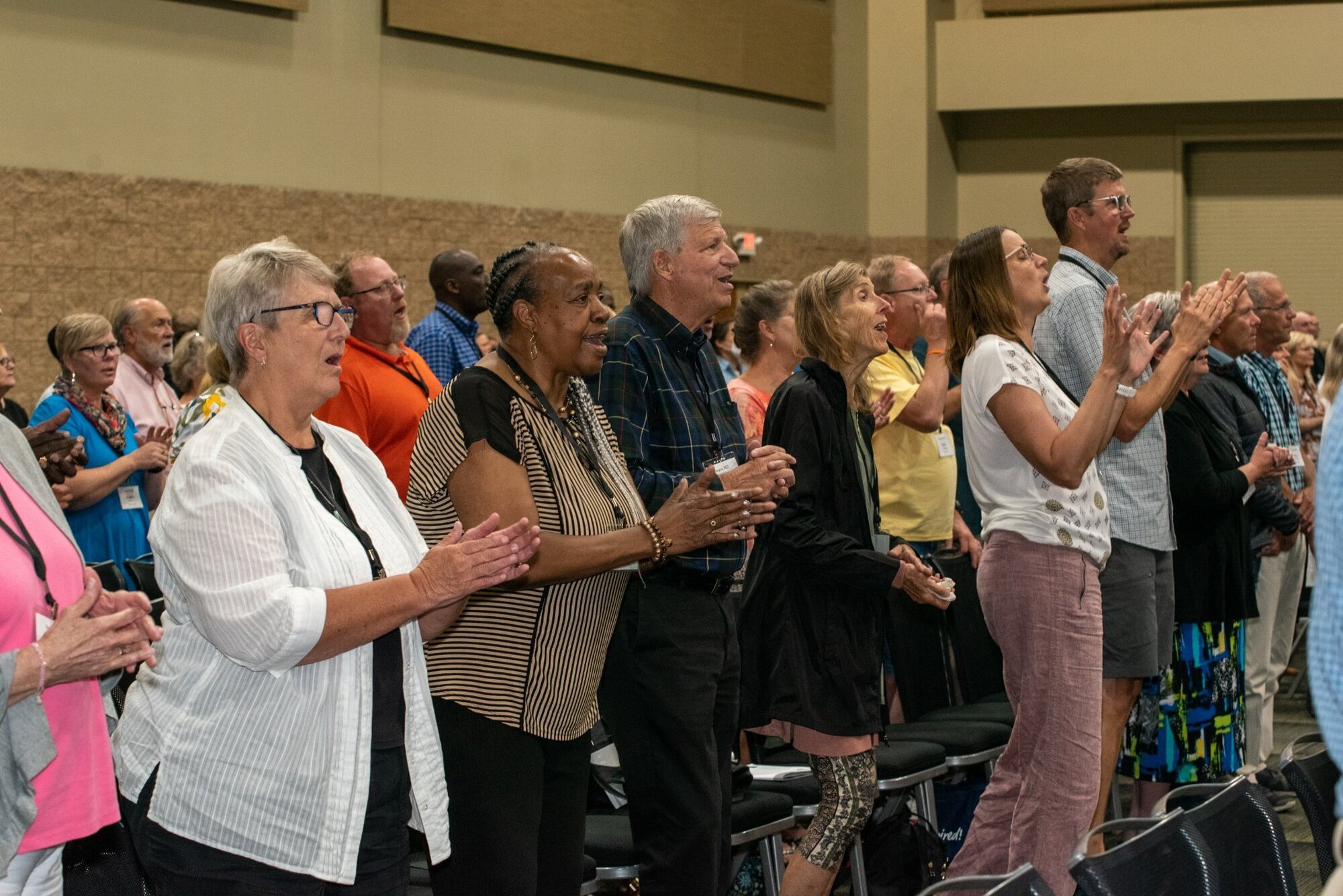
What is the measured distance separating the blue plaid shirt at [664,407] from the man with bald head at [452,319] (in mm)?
3395

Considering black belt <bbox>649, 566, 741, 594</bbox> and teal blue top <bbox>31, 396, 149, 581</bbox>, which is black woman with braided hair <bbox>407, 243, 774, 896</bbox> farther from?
teal blue top <bbox>31, 396, 149, 581</bbox>

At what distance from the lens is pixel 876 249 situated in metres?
12.3

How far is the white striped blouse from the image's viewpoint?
2.10 m

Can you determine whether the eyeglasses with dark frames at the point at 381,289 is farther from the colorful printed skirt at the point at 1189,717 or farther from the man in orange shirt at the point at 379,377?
the colorful printed skirt at the point at 1189,717

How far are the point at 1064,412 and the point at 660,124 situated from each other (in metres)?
7.48

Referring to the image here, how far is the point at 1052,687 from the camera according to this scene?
3379mm

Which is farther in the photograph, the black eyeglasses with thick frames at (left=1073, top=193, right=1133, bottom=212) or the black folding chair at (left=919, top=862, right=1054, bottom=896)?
the black eyeglasses with thick frames at (left=1073, top=193, right=1133, bottom=212)

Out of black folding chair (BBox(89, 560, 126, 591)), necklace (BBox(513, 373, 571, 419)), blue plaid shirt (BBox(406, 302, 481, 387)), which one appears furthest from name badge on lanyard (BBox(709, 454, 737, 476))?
blue plaid shirt (BBox(406, 302, 481, 387))

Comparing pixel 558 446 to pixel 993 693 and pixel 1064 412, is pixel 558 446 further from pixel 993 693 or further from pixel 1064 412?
pixel 993 693

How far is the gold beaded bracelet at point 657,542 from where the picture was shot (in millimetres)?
2648

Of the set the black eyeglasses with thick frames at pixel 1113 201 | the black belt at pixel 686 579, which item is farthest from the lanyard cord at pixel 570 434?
the black eyeglasses with thick frames at pixel 1113 201

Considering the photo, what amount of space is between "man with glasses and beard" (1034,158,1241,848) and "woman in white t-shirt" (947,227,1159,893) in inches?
10.0

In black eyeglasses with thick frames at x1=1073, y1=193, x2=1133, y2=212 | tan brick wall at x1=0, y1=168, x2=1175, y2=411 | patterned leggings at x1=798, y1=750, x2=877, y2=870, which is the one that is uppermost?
tan brick wall at x1=0, y1=168, x2=1175, y2=411

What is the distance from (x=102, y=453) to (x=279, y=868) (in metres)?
3.67
